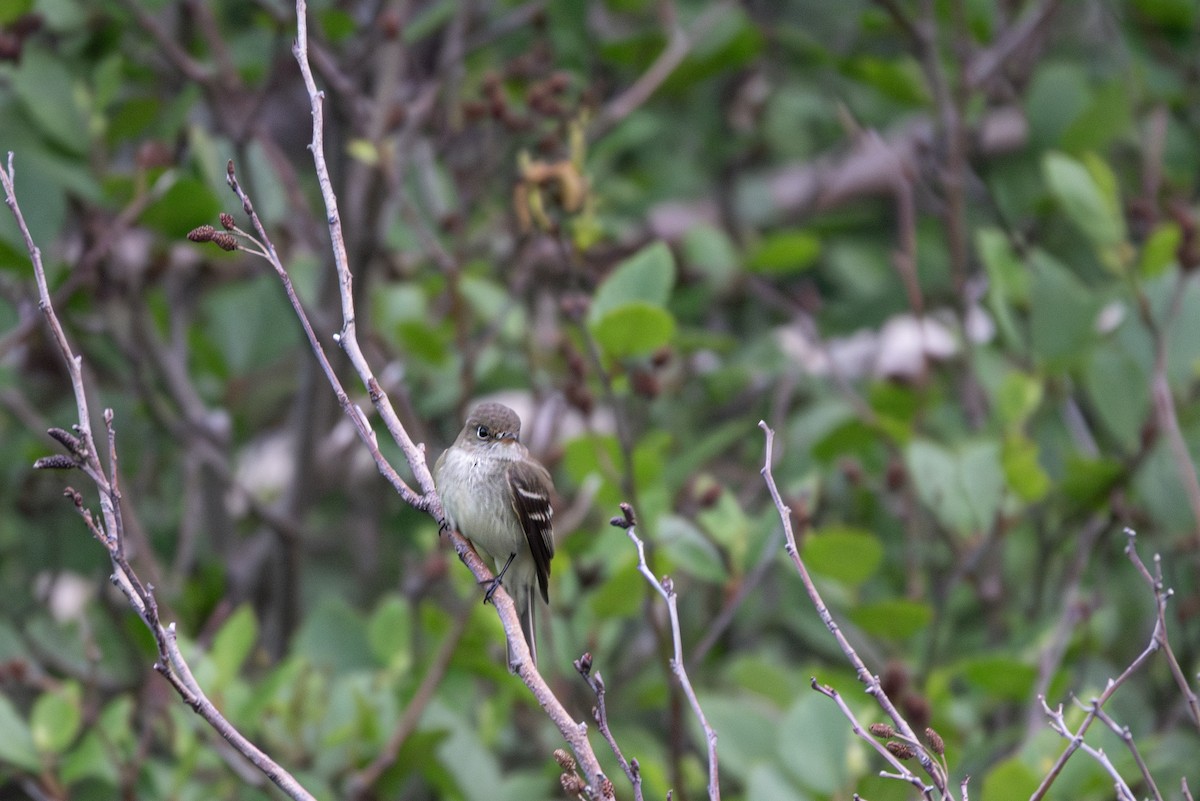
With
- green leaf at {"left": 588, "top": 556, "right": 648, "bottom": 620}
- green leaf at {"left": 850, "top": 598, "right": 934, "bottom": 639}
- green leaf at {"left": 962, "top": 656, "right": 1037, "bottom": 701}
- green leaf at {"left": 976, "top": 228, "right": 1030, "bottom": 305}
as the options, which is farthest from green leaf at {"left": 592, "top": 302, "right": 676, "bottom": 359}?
green leaf at {"left": 976, "top": 228, "right": 1030, "bottom": 305}

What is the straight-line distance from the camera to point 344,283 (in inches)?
112

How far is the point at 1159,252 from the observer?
526 centimetres

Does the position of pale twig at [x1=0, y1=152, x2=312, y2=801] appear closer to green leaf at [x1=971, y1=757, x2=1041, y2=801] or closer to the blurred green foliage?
the blurred green foliage

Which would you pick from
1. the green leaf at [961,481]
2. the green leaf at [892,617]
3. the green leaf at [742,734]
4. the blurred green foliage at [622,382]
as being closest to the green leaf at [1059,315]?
the blurred green foliage at [622,382]

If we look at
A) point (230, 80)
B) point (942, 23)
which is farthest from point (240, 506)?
point (942, 23)

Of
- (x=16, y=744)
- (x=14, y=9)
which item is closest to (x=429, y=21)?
(x=14, y=9)

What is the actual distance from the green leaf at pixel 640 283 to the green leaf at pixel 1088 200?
1.64m

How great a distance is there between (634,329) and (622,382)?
34 centimetres

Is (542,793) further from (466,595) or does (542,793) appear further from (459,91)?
(459,91)

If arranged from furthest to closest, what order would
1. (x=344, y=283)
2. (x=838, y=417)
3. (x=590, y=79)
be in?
(x=590, y=79), (x=838, y=417), (x=344, y=283)

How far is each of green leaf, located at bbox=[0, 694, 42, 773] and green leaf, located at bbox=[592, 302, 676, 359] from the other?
213cm

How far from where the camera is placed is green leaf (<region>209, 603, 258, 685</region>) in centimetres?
459

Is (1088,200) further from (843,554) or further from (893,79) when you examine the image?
(843,554)

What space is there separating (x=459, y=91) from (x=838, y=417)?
247 cm
